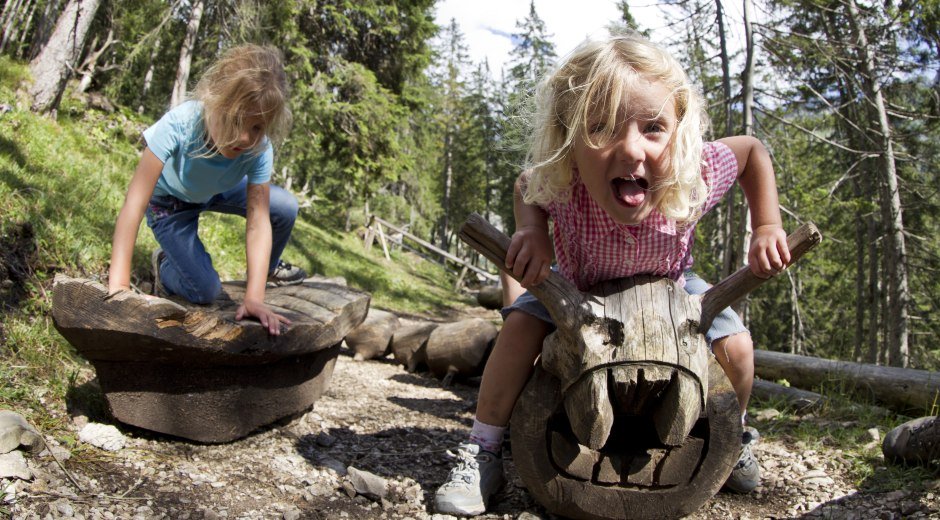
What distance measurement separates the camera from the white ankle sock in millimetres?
2502

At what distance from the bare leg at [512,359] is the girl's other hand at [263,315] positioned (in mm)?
947

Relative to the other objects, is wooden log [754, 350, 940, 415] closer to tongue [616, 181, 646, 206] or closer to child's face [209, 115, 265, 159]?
tongue [616, 181, 646, 206]

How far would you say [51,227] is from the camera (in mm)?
3979

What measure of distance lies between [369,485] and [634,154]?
1572mm

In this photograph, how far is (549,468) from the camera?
7.21 ft

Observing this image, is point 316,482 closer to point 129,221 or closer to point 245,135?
point 129,221

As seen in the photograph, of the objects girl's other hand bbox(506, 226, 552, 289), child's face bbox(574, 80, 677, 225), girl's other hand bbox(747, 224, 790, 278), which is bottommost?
girl's other hand bbox(506, 226, 552, 289)

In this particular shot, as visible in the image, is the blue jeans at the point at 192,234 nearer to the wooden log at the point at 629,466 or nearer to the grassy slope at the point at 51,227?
the grassy slope at the point at 51,227

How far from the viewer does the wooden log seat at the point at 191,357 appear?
2.33m

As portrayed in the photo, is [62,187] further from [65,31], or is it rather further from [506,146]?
[506,146]

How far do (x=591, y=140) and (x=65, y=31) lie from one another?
811 cm

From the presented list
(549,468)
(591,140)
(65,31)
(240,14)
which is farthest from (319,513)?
(240,14)

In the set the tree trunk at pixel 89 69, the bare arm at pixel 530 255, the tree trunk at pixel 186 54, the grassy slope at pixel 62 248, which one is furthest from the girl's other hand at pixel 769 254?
the tree trunk at pixel 89 69

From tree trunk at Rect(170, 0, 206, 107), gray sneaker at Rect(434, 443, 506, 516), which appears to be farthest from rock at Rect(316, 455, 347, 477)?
tree trunk at Rect(170, 0, 206, 107)
